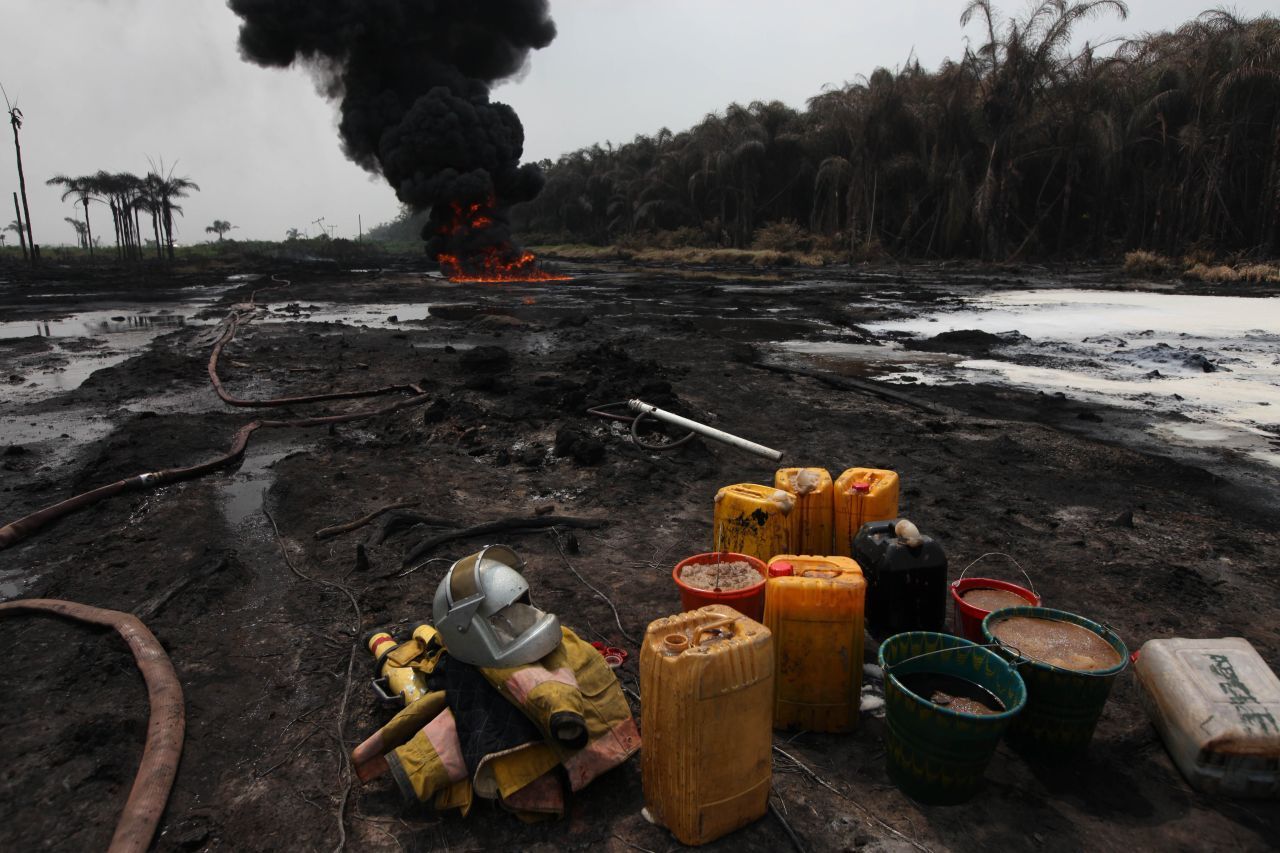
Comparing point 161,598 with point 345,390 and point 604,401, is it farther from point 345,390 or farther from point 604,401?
point 345,390

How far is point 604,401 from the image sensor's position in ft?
27.8

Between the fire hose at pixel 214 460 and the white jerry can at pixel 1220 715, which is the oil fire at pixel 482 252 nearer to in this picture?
the fire hose at pixel 214 460

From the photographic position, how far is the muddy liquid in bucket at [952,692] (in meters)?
2.58

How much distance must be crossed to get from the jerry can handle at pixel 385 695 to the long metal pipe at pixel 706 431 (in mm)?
3274

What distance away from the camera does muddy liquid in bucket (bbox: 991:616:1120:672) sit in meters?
2.80

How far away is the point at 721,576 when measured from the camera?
3500 mm

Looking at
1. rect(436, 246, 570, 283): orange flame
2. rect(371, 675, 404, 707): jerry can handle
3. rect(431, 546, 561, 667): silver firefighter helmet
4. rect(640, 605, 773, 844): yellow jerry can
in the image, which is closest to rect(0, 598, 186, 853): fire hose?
rect(371, 675, 404, 707): jerry can handle

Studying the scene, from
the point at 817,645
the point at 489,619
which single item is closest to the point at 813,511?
the point at 817,645

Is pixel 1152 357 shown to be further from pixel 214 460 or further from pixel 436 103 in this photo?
pixel 436 103

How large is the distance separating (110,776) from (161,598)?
1635mm

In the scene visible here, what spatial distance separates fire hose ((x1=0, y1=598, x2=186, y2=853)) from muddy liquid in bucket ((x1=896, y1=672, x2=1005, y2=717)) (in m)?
2.86

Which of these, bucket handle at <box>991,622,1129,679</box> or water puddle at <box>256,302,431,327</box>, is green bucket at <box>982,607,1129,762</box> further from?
water puddle at <box>256,302,431,327</box>

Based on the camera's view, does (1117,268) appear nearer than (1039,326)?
No

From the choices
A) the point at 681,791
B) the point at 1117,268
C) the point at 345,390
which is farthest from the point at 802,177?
the point at 681,791
